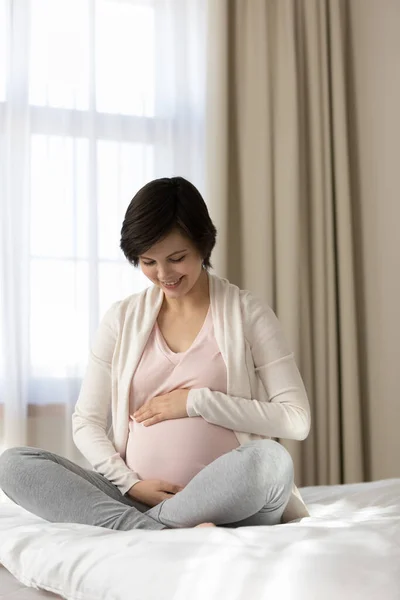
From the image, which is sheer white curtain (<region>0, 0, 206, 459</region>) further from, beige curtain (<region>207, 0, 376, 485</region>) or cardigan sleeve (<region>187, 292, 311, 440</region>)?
cardigan sleeve (<region>187, 292, 311, 440</region>)

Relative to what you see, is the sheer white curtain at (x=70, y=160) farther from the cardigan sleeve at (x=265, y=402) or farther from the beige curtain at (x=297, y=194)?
the cardigan sleeve at (x=265, y=402)

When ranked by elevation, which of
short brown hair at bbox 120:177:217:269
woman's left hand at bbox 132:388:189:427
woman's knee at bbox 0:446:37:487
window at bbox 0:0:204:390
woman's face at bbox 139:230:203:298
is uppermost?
window at bbox 0:0:204:390

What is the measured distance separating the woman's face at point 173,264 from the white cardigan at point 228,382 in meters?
0.11

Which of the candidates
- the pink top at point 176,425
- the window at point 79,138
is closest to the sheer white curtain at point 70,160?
the window at point 79,138

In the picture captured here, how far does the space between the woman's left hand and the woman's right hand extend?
5.3 inches

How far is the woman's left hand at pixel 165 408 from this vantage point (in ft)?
5.42

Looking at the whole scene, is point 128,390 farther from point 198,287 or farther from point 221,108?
point 221,108

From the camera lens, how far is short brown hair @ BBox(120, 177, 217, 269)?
5.36ft

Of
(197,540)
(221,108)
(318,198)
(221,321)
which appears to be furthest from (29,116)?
(197,540)

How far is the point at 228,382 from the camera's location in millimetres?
1685

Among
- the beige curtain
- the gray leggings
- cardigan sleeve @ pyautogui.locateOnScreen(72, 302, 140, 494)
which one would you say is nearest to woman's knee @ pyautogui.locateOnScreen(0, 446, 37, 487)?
the gray leggings

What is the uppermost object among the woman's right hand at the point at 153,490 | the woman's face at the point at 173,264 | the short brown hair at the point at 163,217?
the short brown hair at the point at 163,217

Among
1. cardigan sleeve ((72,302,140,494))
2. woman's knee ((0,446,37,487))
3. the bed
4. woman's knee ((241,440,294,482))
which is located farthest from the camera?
cardigan sleeve ((72,302,140,494))

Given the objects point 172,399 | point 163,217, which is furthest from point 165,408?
point 163,217
